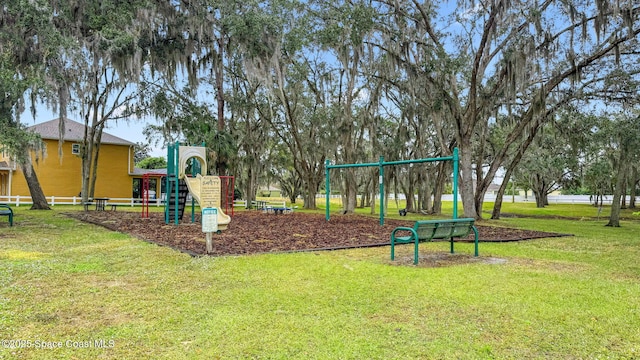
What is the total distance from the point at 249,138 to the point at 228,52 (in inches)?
292

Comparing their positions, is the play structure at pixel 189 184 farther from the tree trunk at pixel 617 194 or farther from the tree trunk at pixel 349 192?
the tree trunk at pixel 617 194

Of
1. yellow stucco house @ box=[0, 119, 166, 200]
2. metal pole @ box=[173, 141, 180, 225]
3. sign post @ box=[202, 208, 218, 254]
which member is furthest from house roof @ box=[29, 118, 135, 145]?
sign post @ box=[202, 208, 218, 254]

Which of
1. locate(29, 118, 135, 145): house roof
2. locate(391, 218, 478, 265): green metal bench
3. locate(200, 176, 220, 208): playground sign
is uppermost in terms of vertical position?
locate(29, 118, 135, 145): house roof

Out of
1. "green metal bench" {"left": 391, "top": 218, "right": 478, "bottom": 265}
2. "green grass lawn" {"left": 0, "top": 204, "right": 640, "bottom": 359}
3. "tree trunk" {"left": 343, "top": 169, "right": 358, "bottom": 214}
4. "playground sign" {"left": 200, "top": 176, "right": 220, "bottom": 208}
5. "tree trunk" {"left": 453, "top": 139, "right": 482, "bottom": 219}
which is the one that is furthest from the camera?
"tree trunk" {"left": 343, "top": 169, "right": 358, "bottom": 214}

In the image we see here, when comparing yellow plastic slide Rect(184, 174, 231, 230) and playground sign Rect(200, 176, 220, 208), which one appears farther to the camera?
yellow plastic slide Rect(184, 174, 231, 230)

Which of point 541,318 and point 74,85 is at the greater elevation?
point 74,85

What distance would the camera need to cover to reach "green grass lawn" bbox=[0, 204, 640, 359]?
3.31 m

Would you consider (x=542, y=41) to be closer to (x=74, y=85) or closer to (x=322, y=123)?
(x=322, y=123)

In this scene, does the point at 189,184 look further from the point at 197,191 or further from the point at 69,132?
the point at 69,132

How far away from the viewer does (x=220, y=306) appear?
435 cm

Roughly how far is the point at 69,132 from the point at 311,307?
94.7 feet

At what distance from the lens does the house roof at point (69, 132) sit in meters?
26.5

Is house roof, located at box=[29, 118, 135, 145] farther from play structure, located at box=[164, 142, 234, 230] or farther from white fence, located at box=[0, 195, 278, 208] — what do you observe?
play structure, located at box=[164, 142, 234, 230]

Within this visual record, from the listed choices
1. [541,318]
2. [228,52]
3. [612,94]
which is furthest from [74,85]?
[612,94]
